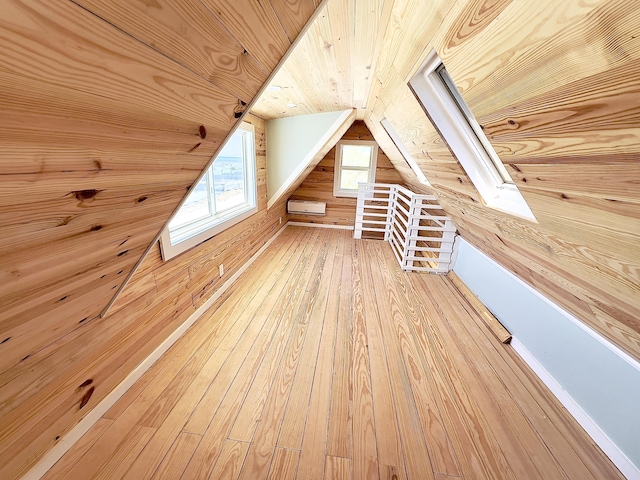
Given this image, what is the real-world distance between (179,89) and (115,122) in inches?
6.4

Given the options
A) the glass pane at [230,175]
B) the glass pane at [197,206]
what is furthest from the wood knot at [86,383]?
the glass pane at [230,175]

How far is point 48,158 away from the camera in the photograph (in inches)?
Answer: 18.9

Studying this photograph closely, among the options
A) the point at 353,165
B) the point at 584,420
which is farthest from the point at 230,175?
the point at 584,420

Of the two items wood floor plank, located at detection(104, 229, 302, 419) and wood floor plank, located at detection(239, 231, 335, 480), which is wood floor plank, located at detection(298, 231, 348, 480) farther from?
wood floor plank, located at detection(104, 229, 302, 419)

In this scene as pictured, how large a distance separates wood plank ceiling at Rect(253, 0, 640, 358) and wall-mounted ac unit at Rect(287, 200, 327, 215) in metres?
3.15

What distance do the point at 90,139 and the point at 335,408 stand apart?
5.26ft

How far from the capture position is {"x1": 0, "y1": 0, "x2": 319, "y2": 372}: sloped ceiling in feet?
1.25

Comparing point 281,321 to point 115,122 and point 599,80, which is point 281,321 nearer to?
point 115,122

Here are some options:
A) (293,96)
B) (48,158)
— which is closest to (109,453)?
(48,158)

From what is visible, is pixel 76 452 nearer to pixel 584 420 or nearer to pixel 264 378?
pixel 264 378

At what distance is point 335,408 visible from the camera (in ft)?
4.81

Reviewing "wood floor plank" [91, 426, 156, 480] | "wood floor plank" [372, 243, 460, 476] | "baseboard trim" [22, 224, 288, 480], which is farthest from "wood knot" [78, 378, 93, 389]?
"wood floor plank" [372, 243, 460, 476]

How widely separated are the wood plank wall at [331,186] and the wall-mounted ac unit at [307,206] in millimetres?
112

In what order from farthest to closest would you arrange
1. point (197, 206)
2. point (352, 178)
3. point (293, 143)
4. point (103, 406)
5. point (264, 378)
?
1. point (352, 178)
2. point (293, 143)
3. point (197, 206)
4. point (264, 378)
5. point (103, 406)
